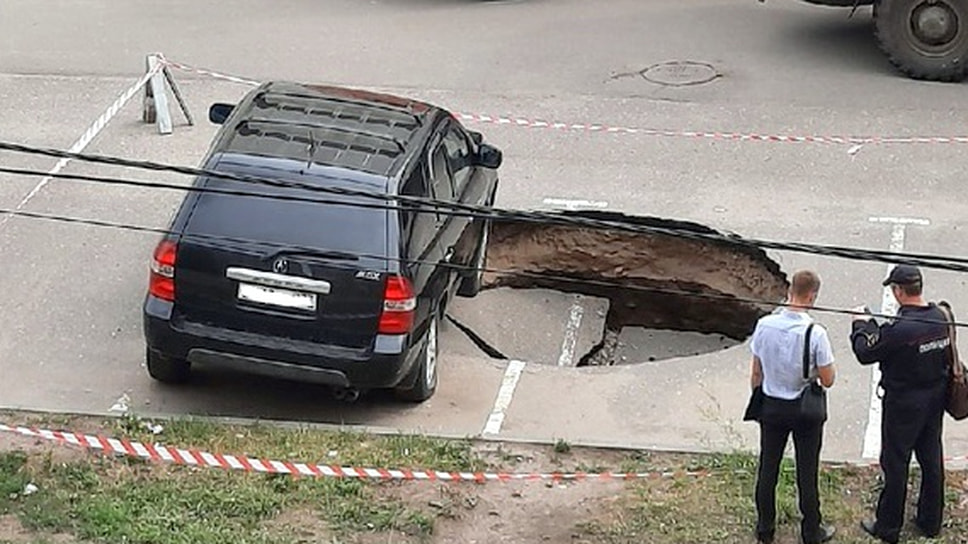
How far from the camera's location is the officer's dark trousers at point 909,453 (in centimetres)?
845

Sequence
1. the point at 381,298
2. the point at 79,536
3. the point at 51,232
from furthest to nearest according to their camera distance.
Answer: the point at 51,232 → the point at 381,298 → the point at 79,536

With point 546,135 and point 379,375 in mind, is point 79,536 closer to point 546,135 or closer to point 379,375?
point 379,375

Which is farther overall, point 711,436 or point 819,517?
point 711,436

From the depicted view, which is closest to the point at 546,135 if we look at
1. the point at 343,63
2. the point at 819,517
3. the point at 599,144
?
the point at 599,144

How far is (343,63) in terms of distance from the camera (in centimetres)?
1758

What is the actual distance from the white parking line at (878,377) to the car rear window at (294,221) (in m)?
3.14

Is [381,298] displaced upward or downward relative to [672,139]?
upward

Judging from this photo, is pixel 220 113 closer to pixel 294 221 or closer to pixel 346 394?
pixel 294 221

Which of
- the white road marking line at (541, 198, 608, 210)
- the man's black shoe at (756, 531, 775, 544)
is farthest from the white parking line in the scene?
the white road marking line at (541, 198, 608, 210)

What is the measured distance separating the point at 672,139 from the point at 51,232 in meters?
5.63

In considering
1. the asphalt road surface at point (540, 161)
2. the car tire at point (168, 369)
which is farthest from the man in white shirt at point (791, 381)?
the car tire at point (168, 369)

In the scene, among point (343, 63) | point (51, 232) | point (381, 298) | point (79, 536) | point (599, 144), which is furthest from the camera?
point (343, 63)

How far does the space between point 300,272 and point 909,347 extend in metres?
3.60

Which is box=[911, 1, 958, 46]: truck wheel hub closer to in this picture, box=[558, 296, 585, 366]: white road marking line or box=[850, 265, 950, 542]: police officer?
box=[558, 296, 585, 366]: white road marking line
